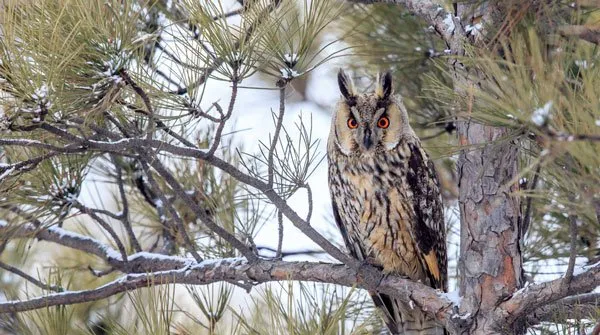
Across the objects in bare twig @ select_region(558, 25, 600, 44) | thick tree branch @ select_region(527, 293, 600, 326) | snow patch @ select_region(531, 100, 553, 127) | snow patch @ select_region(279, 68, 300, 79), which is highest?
snow patch @ select_region(279, 68, 300, 79)

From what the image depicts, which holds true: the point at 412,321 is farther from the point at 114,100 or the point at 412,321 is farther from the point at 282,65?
the point at 114,100

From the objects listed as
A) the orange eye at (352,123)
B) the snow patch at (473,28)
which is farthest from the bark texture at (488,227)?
the orange eye at (352,123)

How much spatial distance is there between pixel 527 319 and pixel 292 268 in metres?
0.52

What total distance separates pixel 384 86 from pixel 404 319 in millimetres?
632

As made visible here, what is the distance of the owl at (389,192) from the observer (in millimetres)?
2080

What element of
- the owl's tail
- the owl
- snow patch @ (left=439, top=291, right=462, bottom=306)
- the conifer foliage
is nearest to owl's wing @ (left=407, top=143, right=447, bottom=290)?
the owl

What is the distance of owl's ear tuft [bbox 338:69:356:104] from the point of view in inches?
82.8

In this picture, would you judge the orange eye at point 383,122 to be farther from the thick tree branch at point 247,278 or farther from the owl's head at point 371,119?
the thick tree branch at point 247,278

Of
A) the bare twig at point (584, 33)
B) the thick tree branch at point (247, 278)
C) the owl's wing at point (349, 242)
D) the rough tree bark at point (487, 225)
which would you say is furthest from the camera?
the owl's wing at point (349, 242)

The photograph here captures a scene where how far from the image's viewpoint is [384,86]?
82.5 inches

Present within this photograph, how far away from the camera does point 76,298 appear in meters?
1.87

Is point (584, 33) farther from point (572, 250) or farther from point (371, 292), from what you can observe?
point (371, 292)

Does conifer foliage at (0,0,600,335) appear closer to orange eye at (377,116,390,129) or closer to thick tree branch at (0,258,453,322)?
thick tree branch at (0,258,453,322)

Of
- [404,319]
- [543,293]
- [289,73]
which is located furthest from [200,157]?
[404,319]
